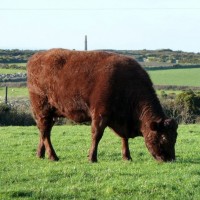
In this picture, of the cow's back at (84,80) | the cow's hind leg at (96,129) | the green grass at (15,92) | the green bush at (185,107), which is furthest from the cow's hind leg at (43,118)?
the green grass at (15,92)

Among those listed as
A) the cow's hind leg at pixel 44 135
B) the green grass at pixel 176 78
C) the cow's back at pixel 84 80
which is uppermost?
the cow's back at pixel 84 80

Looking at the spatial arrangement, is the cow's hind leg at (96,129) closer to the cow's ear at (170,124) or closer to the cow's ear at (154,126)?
the cow's ear at (154,126)

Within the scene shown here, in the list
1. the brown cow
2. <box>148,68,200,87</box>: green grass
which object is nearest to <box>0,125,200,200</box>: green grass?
the brown cow

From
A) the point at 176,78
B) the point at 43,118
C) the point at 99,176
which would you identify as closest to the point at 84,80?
the point at 43,118

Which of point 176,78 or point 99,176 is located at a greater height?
point 99,176

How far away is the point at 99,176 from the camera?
11992mm

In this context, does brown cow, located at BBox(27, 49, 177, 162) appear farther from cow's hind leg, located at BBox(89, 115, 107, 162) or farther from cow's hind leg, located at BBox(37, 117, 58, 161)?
cow's hind leg, located at BBox(37, 117, 58, 161)

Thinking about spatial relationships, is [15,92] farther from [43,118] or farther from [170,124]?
[170,124]

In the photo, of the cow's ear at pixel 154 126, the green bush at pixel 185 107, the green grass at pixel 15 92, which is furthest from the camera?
the green grass at pixel 15 92

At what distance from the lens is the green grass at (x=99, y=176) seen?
34.8 feet

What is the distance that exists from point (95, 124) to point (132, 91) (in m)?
1.20

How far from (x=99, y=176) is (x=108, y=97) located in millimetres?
2770

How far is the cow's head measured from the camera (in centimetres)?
1386

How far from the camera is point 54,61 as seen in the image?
1541cm
